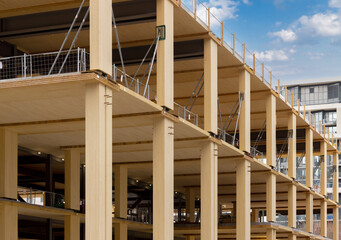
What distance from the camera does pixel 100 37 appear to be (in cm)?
2459

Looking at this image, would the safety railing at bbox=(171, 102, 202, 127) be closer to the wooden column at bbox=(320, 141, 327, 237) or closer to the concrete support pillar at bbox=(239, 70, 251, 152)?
the concrete support pillar at bbox=(239, 70, 251, 152)

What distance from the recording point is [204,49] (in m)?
37.1

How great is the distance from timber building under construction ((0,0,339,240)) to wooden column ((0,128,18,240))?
0.18 ft

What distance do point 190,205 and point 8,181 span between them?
91.1 ft

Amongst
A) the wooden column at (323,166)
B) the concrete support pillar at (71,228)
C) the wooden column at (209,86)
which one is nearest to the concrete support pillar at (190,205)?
the wooden column at (323,166)

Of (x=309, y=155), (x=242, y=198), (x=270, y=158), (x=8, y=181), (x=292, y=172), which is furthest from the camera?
(x=309, y=155)

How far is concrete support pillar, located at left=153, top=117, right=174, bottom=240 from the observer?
29.7m

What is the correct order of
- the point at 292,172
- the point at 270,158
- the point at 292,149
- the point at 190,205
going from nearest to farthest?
1. the point at 270,158
2. the point at 292,172
3. the point at 292,149
4. the point at 190,205

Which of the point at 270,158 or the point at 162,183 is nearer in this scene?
the point at 162,183

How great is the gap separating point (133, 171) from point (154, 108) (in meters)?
24.4

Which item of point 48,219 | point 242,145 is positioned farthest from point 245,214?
point 48,219

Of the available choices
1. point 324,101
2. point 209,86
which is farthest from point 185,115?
point 324,101

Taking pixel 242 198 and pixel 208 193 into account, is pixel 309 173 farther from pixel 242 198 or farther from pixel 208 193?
pixel 208 193

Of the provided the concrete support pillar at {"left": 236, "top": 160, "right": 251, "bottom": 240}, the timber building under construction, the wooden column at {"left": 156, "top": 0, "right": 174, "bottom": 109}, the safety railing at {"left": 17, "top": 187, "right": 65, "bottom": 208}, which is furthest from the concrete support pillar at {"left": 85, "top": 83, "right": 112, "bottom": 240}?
the concrete support pillar at {"left": 236, "top": 160, "right": 251, "bottom": 240}
